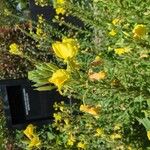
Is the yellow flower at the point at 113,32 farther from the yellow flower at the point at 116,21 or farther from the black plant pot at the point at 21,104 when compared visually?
the black plant pot at the point at 21,104

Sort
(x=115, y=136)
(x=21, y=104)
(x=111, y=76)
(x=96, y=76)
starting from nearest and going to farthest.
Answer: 1. (x=96, y=76)
2. (x=111, y=76)
3. (x=115, y=136)
4. (x=21, y=104)

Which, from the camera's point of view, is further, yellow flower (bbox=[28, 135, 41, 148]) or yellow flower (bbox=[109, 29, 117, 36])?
yellow flower (bbox=[28, 135, 41, 148])

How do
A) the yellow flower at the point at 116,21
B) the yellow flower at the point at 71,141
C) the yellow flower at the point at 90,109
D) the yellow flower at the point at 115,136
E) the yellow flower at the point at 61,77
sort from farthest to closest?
the yellow flower at the point at 71,141, the yellow flower at the point at 115,136, the yellow flower at the point at 90,109, the yellow flower at the point at 116,21, the yellow flower at the point at 61,77

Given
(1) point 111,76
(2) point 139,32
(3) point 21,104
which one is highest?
(2) point 139,32

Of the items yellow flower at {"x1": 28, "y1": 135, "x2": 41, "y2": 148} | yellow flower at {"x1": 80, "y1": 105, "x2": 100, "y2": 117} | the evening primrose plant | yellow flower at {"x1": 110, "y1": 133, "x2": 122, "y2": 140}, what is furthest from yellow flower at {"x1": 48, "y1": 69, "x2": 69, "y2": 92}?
yellow flower at {"x1": 28, "y1": 135, "x2": 41, "y2": 148}

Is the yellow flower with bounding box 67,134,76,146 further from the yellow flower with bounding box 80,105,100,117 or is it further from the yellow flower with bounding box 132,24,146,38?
the yellow flower with bounding box 132,24,146,38

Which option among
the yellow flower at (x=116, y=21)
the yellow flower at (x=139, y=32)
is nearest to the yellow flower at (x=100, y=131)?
the yellow flower at (x=116, y=21)

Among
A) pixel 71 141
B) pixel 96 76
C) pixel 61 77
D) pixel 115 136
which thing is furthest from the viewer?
pixel 71 141

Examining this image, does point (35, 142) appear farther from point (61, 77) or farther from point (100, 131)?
point (61, 77)

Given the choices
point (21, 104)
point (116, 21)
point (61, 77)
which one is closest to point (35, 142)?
point (116, 21)

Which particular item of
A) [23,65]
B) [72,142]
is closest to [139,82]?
[72,142]

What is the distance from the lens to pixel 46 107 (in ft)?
19.2

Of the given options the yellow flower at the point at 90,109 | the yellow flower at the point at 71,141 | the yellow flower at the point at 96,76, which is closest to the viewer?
the yellow flower at the point at 96,76

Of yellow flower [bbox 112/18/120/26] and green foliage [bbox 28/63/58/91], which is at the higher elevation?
yellow flower [bbox 112/18/120/26]
